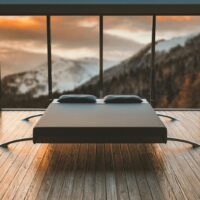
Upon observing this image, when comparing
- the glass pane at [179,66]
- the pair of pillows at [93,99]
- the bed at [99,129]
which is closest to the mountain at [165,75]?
the glass pane at [179,66]

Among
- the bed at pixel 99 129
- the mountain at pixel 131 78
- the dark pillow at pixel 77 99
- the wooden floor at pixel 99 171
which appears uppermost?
the mountain at pixel 131 78

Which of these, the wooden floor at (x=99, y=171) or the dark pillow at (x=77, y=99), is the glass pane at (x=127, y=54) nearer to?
the dark pillow at (x=77, y=99)

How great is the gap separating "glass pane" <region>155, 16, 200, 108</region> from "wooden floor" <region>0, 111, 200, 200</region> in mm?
1938

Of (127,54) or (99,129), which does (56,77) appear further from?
(99,129)

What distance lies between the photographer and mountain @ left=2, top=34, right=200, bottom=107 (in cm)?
659

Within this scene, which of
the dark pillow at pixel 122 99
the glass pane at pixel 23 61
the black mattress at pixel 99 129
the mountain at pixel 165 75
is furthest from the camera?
the mountain at pixel 165 75

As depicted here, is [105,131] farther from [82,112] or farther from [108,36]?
[108,36]

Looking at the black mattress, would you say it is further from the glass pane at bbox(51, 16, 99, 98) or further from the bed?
the glass pane at bbox(51, 16, 99, 98)

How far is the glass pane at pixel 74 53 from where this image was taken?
21.2 ft

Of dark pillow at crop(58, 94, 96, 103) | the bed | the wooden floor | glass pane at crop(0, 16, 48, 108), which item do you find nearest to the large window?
glass pane at crop(0, 16, 48, 108)

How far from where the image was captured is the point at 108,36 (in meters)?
6.50

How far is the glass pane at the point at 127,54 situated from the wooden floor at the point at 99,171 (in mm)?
2044

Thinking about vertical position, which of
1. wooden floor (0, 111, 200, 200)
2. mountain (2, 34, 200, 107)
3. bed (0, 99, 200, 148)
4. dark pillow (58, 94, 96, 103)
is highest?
mountain (2, 34, 200, 107)

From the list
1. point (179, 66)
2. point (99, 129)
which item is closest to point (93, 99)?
point (99, 129)
